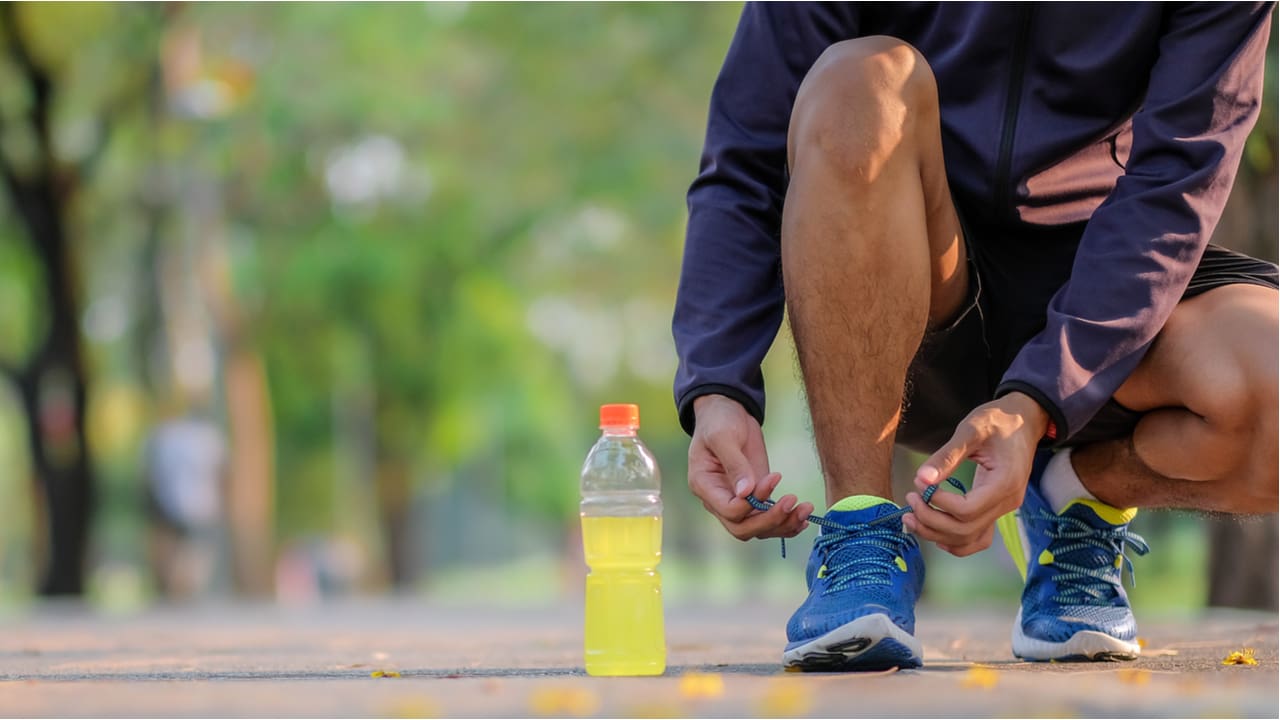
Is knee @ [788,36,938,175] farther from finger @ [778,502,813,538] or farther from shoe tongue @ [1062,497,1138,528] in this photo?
shoe tongue @ [1062,497,1138,528]

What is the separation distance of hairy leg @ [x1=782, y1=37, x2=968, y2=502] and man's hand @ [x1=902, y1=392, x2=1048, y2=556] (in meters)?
0.29

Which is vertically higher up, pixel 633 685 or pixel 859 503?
pixel 859 503

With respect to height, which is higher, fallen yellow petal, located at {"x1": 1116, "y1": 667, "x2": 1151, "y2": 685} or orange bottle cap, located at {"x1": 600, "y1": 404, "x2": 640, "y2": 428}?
orange bottle cap, located at {"x1": 600, "y1": 404, "x2": 640, "y2": 428}

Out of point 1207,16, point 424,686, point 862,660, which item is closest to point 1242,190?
point 1207,16

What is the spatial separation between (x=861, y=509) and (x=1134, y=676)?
62 cm

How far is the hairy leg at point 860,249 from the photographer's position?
3289mm

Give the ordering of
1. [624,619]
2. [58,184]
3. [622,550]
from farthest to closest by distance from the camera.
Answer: [58,184]
[622,550]
[624,619]

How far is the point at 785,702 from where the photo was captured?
99.5 inches

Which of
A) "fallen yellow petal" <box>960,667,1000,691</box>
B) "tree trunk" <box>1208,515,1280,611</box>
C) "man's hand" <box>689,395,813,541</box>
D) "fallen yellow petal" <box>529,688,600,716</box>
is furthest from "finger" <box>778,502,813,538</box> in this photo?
"tree trunk" <box>1208,515,1280,611</box>

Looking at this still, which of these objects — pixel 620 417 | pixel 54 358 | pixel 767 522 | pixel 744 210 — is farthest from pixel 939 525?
pixel 54 358

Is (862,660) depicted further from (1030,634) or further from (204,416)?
(204,416)

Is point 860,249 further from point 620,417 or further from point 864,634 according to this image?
point 864,634

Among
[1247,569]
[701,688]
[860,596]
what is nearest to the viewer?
[701,688]

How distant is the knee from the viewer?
3.28 meters
